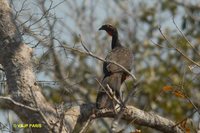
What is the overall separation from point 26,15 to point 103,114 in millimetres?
1030

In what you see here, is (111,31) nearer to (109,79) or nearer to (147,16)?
(109,79)

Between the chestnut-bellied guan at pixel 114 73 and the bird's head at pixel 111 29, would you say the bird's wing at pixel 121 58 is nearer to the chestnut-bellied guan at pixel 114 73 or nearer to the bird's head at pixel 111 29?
the chestnut-bellied guan at pixel 114 73

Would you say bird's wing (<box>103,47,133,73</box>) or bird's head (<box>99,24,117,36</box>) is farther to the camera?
bird's head (<box>99,24,117,36</box>)

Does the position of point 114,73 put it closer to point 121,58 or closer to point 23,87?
point 121,58

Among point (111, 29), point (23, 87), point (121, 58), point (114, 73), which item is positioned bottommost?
point (23, 87)

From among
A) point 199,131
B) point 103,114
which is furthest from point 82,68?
Result: point 199,131

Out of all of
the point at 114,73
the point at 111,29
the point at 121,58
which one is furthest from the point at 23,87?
the point at 111,29

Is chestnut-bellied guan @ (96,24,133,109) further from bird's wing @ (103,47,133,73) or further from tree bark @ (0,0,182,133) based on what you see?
tree bark @ (0,0,182,133)

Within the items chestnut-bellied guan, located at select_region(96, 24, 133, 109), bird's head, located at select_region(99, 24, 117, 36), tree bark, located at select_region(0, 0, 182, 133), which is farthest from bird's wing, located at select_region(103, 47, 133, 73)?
tree bark, located at select_region(0, 0, 182, 133)

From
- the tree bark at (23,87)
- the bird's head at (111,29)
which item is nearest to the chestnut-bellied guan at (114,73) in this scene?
the bird's head at (111,29)

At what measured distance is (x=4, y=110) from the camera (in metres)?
4.89

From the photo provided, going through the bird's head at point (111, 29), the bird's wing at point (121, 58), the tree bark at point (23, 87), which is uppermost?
the bird's head at point (111, 29)

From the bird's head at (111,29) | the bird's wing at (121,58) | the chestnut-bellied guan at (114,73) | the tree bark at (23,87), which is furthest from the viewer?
the bird's head at (111,29)

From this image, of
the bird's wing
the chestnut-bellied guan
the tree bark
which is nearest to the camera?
the tree bark
